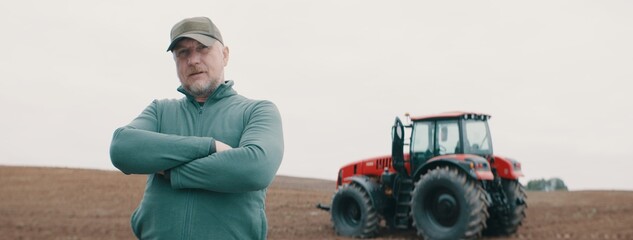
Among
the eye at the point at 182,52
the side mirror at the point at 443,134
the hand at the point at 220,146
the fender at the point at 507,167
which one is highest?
the eye at the point at 182,52

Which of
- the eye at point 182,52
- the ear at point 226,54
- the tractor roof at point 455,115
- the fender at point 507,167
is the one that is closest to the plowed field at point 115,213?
the fender at point 507,167

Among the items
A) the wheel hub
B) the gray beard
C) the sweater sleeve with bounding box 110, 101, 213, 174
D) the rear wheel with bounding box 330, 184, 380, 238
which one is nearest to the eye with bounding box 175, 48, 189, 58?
the gray beard

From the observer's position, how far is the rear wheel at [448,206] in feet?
29.5

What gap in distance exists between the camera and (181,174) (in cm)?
238

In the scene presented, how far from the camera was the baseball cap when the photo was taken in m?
2.50

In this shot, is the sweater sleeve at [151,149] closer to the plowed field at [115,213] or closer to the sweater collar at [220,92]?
the sweater collar at [220,92]

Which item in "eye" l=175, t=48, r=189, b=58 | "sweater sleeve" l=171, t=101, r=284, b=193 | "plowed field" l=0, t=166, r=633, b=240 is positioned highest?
"eye" l=175, t=48, r=189, b=58

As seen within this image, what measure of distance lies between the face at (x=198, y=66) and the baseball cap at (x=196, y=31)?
0.03 metres

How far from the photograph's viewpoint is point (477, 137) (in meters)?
10.4

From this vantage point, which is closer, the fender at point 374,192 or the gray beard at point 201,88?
the gray beard at point 201,88

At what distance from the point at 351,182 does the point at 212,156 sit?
9.16 meters

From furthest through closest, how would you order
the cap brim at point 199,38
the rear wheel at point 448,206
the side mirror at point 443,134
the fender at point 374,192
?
the fender at point 374,192, the side mirror at point 443,134, the rear wheel at point 448,206, the cap brim at point 199,38

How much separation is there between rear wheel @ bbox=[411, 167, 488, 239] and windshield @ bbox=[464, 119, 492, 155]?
851 millimetres

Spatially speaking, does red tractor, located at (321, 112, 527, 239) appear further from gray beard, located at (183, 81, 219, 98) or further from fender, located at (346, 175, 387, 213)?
gray beard, located at (183, 81, 219, 98)
